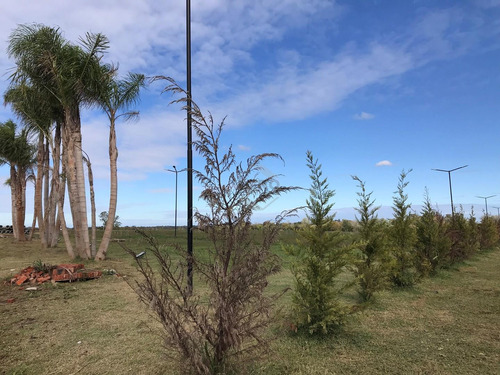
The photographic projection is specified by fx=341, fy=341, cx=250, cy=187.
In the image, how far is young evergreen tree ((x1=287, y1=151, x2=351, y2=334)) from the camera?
15.9ft

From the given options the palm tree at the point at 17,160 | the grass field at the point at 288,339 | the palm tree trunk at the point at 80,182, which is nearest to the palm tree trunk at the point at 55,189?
the palm tree trunk at the point at 80,182

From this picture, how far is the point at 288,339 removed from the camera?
4.82 metres

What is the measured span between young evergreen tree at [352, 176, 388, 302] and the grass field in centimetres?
46

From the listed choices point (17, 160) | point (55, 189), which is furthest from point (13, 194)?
point (55, 189)

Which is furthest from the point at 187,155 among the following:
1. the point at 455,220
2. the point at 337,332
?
the point at 455,220

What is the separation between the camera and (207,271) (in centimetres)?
333

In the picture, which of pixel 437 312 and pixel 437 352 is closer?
pixel 437 352

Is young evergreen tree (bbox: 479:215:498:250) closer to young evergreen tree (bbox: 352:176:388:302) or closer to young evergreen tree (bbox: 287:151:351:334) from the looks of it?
young evergreen tree (bbox: 352:176:388:302)

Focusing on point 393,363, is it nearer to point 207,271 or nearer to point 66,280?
point 207,271

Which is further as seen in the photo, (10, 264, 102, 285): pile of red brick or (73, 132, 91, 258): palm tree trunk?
(73, 132, 91, 258): palm tree trunk

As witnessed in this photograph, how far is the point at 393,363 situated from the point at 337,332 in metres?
1.16

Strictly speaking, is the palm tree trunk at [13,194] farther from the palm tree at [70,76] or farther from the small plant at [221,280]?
the small plant at [221,280]

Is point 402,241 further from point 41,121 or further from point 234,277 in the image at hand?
point 41,121

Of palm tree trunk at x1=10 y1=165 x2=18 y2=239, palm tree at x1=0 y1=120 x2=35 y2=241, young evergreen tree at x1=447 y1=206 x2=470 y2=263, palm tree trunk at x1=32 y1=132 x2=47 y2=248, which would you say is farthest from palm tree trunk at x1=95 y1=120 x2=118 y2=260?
palm tree trunk at x1=10 y1=165 x2=18 y2=239
